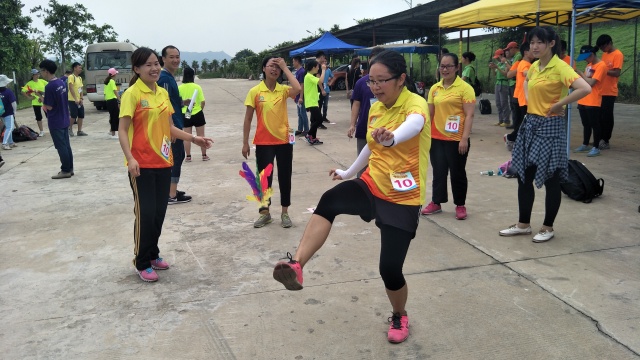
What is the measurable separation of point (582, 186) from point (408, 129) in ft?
13.5

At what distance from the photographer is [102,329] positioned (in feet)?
11.3

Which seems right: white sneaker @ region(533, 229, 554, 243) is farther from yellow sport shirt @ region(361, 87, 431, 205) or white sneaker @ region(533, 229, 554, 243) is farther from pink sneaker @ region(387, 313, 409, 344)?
yellow sport shirt @ region(361, 87, 431, 205)

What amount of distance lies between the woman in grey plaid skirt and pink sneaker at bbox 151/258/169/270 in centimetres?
323

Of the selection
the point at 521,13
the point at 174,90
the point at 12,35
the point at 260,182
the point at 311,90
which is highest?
the point at 12,35

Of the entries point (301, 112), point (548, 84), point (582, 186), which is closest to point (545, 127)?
point (548, 84)

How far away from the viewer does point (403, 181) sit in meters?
2.92

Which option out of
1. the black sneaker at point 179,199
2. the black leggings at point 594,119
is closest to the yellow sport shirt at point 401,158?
the black sneaker at point 179,199

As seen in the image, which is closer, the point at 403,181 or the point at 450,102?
the point at 403,181

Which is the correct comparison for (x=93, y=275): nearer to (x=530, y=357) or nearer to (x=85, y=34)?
(x=530, y=357)

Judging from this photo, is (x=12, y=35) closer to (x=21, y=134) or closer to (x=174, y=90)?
(x=21, y=134)

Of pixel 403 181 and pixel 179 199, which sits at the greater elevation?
pixel 403 181

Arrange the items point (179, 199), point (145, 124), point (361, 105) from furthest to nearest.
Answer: point (179, 199), point (361, 105), point (145, 124)

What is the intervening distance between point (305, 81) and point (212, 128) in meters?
3.89

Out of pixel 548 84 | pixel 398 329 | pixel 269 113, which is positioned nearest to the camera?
pixel 398 329
